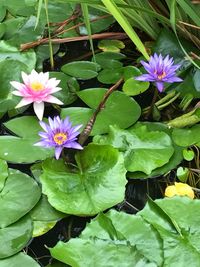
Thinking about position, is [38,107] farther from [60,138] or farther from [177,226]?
[177,226]

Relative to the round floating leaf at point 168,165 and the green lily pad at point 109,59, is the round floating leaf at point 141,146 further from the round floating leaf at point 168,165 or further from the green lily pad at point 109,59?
the green lily pad at point 109,59

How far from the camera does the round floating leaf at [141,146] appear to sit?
1304 millimetres

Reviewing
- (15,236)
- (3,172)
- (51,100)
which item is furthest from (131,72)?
(15,236)

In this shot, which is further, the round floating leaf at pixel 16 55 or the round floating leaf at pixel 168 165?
the round floating leaf at pixel 16 55

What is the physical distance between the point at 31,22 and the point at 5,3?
6.4 inches

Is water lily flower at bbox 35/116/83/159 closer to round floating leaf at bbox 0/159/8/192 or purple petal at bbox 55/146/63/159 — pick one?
purple petal at bbox 55/146/63/159

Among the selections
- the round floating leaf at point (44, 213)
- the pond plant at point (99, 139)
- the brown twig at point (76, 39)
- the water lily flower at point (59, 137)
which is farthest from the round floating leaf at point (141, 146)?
the brown twig at point (76, 39)

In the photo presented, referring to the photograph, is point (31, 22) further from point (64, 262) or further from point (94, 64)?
point (64, 262)

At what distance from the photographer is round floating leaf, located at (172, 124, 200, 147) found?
137 centimetres

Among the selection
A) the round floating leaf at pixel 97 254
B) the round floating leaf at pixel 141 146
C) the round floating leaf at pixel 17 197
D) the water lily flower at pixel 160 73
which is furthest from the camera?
the water lily flower at pixel 160 73

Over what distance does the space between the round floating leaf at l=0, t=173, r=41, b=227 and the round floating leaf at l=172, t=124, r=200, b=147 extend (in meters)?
0.41

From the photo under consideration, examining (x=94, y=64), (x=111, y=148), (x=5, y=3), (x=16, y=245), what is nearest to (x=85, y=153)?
(x=111, y=148)

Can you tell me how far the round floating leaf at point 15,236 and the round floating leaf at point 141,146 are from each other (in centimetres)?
30

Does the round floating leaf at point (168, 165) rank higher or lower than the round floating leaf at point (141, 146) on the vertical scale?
lower
